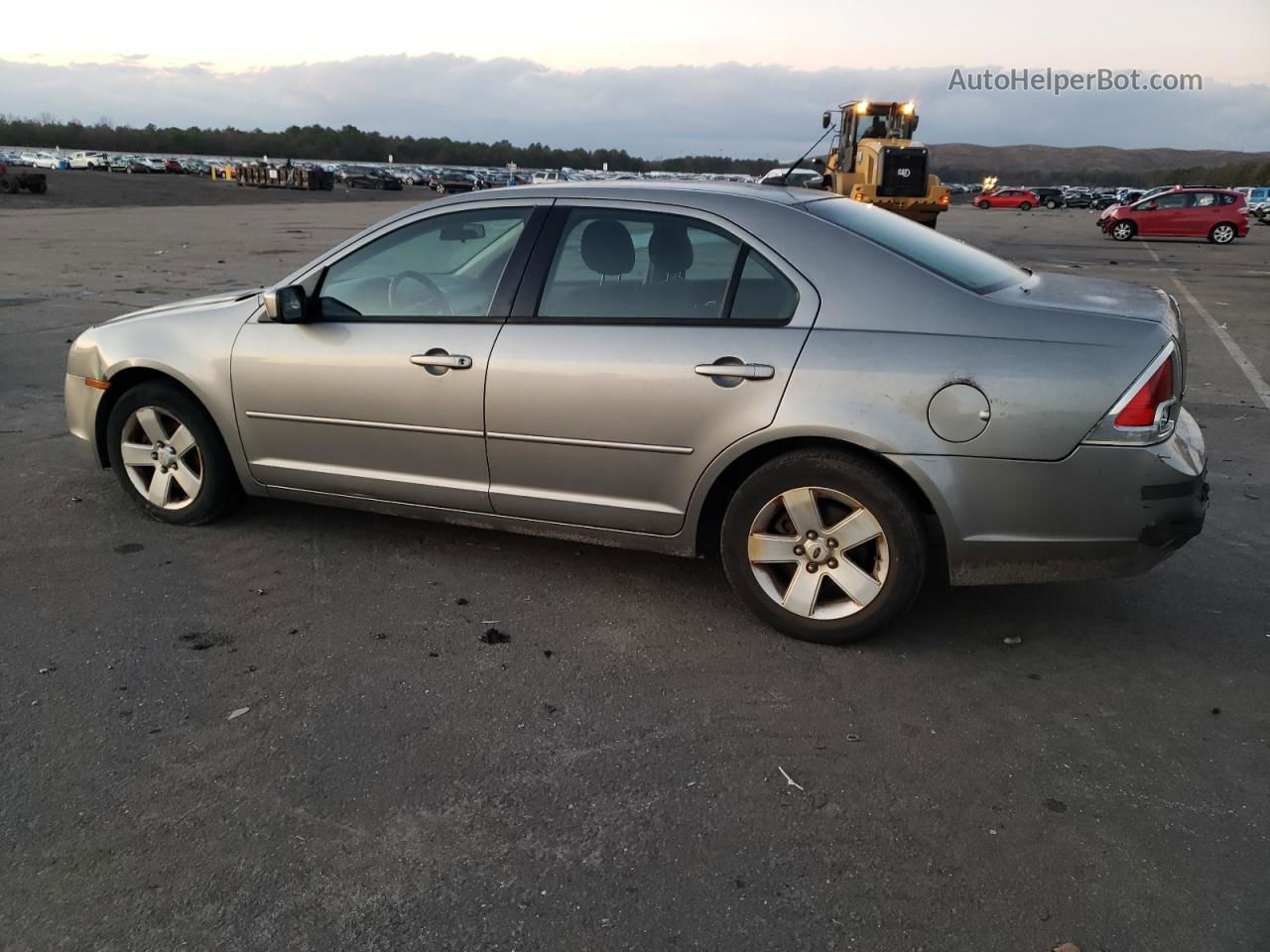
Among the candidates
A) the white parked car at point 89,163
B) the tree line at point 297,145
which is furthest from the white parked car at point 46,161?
the tree line at point 297,145

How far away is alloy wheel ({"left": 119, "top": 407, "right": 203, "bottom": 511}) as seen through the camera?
492 centimetres

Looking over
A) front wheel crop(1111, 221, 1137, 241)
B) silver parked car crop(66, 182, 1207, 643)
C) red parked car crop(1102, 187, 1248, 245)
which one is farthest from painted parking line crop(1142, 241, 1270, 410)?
red parked car crop(1102, 187, 1248, 245)

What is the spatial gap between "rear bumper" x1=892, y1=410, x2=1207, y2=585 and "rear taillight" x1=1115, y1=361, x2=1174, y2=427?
94 mm

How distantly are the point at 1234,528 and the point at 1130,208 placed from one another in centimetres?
3149

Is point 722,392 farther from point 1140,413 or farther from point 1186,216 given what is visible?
point 1186,216

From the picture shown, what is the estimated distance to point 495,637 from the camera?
3.91 m

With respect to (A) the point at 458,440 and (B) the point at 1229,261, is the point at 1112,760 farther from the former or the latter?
(B) the point at 1229,261

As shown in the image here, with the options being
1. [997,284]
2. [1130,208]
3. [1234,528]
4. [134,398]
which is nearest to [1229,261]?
[1130,208]

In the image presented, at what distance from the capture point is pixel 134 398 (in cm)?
494

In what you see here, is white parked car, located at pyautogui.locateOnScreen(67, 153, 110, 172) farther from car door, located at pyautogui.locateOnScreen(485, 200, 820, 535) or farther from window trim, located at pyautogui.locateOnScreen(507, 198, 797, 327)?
car door, located at pyautogui.locateOnScreen(485, 200, 820, 535)

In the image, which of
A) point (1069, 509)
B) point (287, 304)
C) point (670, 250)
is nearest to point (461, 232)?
point (287, 304)

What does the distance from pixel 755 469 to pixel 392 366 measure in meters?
1.62

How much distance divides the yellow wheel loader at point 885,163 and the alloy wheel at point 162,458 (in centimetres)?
1894

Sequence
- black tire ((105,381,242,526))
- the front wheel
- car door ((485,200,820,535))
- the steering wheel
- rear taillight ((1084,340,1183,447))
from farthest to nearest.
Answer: the front wheel < black tire ((105,381,242,526)) < the steering wheel < car door ((485,200,820,535)) < rear taillight ((1084,340,1183,447))
